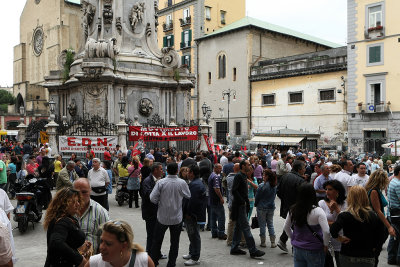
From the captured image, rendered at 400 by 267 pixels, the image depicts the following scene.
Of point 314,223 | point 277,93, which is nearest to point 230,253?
point 314,223

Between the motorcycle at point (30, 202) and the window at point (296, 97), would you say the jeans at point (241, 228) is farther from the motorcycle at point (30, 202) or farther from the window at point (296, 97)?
the window at point (296, 97)

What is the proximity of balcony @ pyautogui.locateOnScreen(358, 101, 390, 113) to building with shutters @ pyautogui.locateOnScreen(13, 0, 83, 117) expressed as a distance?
46.2 meters

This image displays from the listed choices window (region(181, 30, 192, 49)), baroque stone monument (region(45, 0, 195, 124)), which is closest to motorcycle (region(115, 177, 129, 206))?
baroque stone monument (region(45, 0, 195, 124))

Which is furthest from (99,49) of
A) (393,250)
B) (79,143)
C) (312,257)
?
(312,257)

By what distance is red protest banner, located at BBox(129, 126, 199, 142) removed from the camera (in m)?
19.9

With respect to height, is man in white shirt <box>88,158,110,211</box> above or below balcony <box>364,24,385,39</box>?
below

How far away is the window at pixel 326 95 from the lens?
3934 cm

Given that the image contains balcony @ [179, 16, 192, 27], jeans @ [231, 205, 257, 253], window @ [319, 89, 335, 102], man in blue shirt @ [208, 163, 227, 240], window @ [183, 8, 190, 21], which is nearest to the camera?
jeans @ [231, 205, 257, 253]

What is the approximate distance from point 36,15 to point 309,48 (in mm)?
48631

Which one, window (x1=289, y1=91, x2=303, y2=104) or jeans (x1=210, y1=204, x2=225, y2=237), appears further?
window (x1=289, y1=91, x2=303, y2=104)

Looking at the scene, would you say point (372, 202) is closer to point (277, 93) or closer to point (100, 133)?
point (100, 133)

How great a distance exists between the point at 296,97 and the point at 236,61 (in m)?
8.44

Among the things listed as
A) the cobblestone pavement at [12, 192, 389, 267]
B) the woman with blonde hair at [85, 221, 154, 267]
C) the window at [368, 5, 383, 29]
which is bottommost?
the cobblestone pavement at [12, 192, 389, 267]

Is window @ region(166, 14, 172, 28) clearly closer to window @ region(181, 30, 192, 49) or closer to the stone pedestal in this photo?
window @ region(181, 30, 192, 49)
